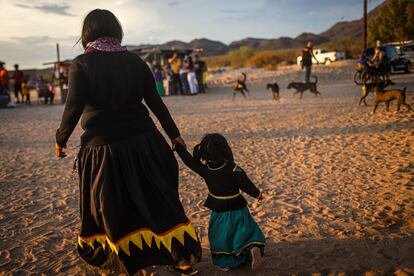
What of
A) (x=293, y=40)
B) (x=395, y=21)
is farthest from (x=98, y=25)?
(x=293, y=40)

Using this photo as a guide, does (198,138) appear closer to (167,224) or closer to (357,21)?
(167,224)

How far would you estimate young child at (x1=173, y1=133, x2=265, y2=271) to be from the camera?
8.70 ft

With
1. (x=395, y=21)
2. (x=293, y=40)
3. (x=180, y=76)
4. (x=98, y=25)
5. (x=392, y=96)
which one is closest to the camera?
(x=98, y=25)

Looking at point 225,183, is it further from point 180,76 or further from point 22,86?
point 22,86

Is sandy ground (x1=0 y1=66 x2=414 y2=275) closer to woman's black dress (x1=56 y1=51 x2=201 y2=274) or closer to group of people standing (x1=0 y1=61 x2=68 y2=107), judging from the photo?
woman's black dress (x1=56 y1=51 x2=201 y2=274)

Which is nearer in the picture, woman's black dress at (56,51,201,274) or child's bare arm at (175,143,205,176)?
woman's black dress at (56,51,201,274)

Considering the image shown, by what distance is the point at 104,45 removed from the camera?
7.72ft

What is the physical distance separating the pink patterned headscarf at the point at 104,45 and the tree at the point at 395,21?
34.4m

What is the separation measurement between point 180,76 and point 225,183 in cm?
1615

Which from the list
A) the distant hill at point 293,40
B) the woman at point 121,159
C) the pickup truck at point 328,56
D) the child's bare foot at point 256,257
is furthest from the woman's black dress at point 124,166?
the distant hill at point 293,40

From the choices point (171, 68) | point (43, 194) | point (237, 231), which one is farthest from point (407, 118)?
point (171, 68)

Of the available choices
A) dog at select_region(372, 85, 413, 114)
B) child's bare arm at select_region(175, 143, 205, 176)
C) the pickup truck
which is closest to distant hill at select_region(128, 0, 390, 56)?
the pickup truck

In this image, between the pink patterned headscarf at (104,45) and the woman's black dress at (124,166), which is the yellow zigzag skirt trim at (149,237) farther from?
the pink patterned headscarf at (104,45)

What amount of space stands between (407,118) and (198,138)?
16.6ft
